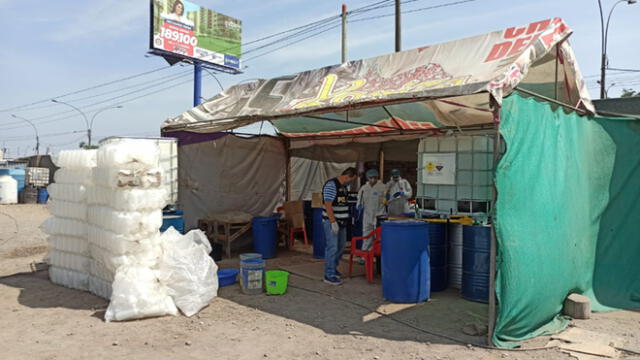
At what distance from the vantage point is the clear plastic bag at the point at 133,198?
6031 millimetres

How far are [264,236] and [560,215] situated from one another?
5876 millimetres

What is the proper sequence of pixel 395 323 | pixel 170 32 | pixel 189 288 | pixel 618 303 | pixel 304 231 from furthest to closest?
pixel 170 32 < pixel 304 231 < pixel 618 303 < pixel 189 288 < pixel 395 323

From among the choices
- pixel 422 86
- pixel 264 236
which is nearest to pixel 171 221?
pixel 264 236

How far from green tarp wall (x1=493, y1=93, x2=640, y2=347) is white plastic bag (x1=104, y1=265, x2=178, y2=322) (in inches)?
149

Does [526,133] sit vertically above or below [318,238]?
above

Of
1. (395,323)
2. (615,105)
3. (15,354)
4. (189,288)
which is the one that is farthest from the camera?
(615,105)

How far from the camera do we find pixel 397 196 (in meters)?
9.04

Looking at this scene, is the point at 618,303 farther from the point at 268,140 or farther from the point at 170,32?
the point at 170,32

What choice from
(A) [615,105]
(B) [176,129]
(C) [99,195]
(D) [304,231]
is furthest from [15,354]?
(A) [615,105]

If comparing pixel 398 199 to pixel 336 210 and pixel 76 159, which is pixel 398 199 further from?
pixel 76 159

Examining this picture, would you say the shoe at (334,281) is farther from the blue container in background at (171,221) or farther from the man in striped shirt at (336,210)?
the blue container in background at (171,221)

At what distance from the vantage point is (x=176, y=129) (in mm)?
9633

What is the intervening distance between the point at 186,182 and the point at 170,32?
67.5ft

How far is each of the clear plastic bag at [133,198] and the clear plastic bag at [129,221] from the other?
64 millimetres
